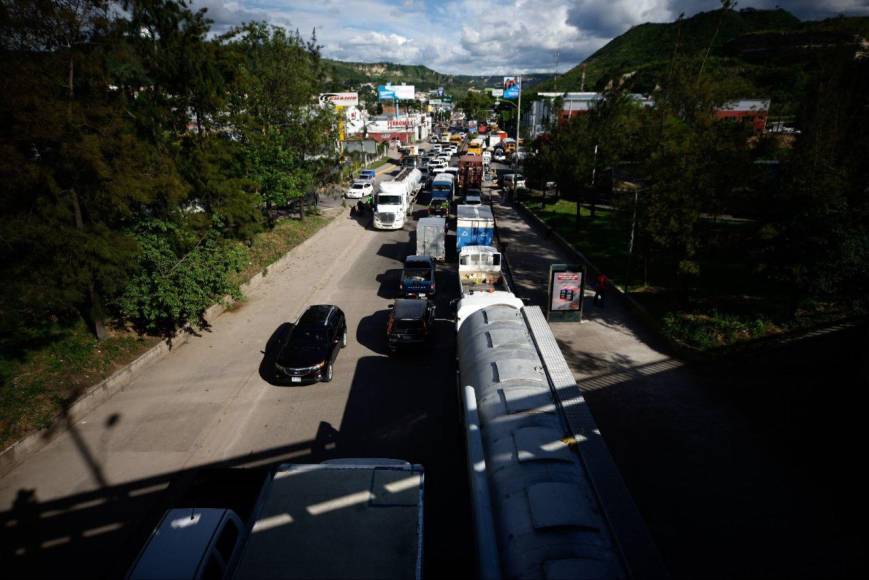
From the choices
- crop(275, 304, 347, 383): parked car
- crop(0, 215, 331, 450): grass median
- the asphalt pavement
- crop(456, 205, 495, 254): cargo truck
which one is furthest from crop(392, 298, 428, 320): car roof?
crop(0, 215, 331, 450): grass median

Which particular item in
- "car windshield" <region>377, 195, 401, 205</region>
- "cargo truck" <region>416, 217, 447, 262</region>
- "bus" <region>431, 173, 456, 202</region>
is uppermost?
"bus" <region>431, 173, 456, 202</region>

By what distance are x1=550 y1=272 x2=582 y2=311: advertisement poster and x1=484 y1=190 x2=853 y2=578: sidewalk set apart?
108 centimetres

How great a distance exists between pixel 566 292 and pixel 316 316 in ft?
29.1

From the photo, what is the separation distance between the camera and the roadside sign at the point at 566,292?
16.8m

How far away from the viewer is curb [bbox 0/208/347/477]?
10.7 meters

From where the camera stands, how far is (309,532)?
629 centimetres

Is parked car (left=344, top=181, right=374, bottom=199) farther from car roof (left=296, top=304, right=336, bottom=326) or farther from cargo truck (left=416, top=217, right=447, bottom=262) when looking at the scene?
car roof (left=296, top=304, right=336, bottom=326)

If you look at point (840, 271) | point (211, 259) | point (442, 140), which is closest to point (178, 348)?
point (211, 259)

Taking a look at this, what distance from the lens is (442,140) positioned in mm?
95812

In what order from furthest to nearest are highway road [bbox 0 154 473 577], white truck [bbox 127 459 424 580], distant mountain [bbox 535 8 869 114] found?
1. distant mountain [bbox 535 8 869 114]
2. highway road [bbox 0 154 473 577]
3. white truck [bbox 127 459 424 580]

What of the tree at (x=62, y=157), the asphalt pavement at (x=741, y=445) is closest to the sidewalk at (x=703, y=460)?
the asphalt pavement at (x=741, y=445)

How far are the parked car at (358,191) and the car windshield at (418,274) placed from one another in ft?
74.3

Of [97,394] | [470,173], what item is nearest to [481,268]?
[97,394]

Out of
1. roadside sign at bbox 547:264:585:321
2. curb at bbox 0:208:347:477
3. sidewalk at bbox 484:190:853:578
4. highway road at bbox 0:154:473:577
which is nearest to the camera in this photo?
sidewalk at bbox 484:190:853:578
